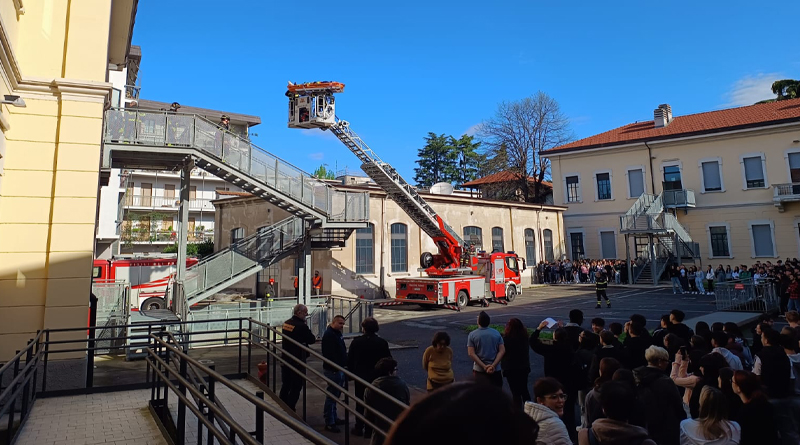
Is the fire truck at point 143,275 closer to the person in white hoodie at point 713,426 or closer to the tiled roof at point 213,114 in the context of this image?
the person in white hoodie at point 713,426

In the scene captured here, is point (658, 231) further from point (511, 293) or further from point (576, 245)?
point (511, 293)

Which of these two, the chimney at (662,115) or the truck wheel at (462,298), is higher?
the chimney at (662,115)

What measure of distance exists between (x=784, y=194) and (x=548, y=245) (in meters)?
15.2

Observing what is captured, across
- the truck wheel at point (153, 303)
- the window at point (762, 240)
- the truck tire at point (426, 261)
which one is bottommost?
the truck wheel at point (153, 303)

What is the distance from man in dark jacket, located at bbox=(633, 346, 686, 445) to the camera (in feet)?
14.6

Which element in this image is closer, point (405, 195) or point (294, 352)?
point (294, 352)

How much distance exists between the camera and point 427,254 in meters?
25.1

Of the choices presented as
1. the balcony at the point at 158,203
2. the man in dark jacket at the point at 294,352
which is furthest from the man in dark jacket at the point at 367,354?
the balcony at the point at 158,203

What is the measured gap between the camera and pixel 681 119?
126ft

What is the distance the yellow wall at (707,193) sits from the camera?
31188 mm

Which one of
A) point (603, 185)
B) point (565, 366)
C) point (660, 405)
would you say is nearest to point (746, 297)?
point (565, 366)

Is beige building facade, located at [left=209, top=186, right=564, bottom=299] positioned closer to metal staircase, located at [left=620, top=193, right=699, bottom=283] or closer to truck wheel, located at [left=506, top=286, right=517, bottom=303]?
truck wheel, located at [left=506, top=286, right=517, bottom=303]

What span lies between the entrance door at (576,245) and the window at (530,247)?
15.7ft

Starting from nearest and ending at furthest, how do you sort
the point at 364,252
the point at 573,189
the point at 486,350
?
the point at 486,350
the point at 364,252
the point at 573,189
